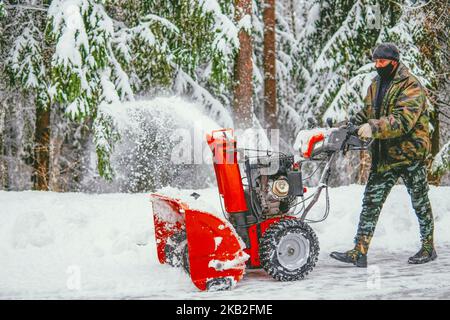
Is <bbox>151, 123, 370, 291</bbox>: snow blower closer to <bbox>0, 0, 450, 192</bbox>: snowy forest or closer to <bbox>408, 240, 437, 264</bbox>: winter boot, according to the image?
<bbox>408, 240, 437, 264</bbox>: winter boot

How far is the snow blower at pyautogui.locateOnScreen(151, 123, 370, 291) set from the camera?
488cm

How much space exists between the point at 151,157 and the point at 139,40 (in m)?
2.59

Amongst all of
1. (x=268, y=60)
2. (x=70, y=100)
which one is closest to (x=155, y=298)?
(x=70, y=100)

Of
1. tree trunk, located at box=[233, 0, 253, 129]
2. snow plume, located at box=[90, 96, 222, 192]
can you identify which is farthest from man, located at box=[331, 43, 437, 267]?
snow plume, located at box=[90, 96, 222, 192]

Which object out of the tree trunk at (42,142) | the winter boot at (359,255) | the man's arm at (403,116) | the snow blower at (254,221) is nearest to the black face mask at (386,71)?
the man's arm at (403,116)

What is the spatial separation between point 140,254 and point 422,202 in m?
2.86

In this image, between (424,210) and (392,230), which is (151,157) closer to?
(392,230)

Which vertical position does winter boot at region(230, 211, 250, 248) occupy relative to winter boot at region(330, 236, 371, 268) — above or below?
above

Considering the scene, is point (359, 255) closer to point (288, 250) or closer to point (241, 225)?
point (288, 250)

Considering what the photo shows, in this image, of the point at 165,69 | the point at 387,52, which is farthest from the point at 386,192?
the point at 165,69

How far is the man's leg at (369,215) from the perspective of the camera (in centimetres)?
578

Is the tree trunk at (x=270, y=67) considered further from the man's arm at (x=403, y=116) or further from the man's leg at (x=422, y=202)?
the man's arm at (x=403, y=116)

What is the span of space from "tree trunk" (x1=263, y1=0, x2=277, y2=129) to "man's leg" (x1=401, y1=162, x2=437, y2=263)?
31.6 ft

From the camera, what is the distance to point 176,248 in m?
5.73
